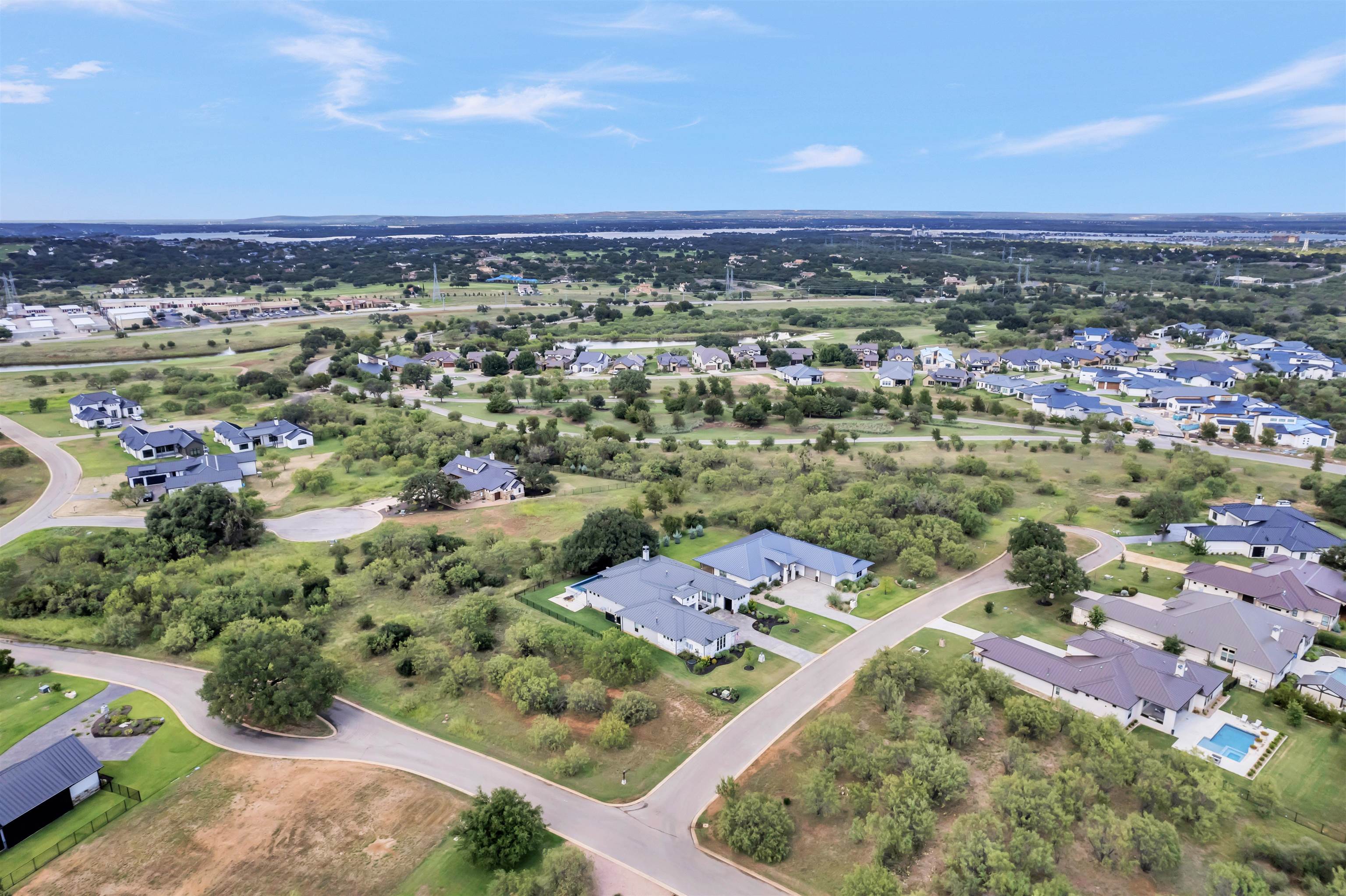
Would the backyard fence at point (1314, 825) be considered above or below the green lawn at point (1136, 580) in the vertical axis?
below

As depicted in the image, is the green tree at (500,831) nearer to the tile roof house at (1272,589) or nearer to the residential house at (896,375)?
the tile roof house at (1272,589)

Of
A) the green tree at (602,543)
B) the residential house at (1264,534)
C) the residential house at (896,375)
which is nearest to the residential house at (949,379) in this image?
the residential house at (896,375)

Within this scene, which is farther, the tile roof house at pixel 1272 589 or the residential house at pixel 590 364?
the residential house at pixel 590 364

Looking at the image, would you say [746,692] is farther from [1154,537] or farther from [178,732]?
[1154,537]

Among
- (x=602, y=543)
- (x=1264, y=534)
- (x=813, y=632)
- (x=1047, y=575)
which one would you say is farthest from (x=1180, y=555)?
(x=602, y=543)

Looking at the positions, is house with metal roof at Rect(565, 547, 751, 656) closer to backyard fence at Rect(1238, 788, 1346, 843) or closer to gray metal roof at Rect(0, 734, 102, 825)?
backyard fence at Rect(1238, 788, 1346, 843)

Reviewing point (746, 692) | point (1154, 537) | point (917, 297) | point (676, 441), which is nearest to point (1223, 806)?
point (746, 692)
